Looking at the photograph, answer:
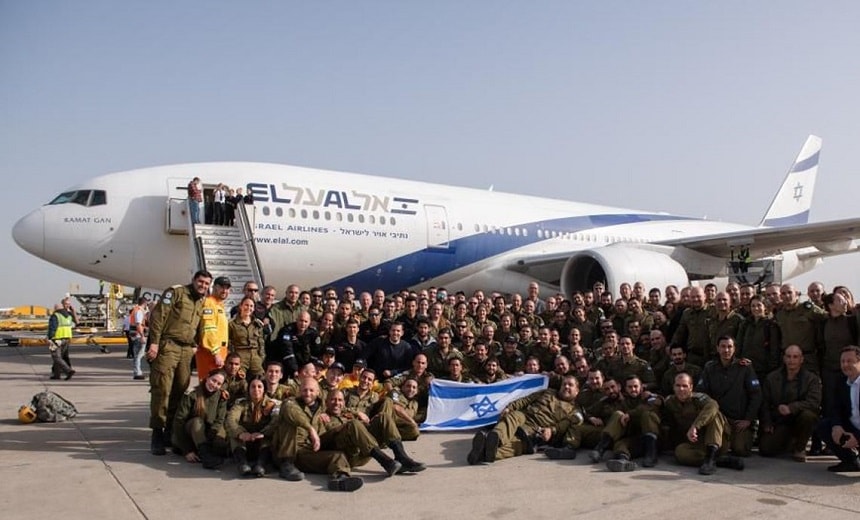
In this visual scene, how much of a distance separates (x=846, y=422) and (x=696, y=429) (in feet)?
3.87

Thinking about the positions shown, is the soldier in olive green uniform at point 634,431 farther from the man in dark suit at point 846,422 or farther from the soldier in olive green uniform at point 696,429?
the man in dark suit at point 846,422

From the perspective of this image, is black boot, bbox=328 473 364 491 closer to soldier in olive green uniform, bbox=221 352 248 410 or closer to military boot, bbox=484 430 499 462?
military boot, bbox=484 430 499 462

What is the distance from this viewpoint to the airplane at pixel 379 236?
448 inches

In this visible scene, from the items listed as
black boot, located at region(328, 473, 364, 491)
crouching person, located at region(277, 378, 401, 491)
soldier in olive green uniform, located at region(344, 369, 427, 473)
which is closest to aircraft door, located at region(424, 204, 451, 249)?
soldier in olive green uniform, located at region(344, 369, 427, 473)

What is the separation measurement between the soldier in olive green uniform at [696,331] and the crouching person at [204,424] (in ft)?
15.9

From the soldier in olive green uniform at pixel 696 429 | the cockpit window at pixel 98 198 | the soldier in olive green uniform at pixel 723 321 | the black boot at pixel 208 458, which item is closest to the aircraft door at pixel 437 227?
the cockpit window at pixel 98 198

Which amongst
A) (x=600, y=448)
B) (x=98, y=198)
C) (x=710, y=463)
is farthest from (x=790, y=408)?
(x=98, y=198)

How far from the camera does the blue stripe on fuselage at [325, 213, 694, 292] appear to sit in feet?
45.0

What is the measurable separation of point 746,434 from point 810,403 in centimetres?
61

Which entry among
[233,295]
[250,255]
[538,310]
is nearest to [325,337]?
[233,295]

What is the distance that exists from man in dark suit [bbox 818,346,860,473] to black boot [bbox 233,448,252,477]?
447 centimetres

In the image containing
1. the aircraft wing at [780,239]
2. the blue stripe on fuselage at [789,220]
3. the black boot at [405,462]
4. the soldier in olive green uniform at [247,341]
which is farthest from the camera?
the blue stripe on fuselage at [789,220]

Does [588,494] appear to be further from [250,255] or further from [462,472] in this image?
[250,255]

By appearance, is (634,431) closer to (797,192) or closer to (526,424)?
(526,424)
